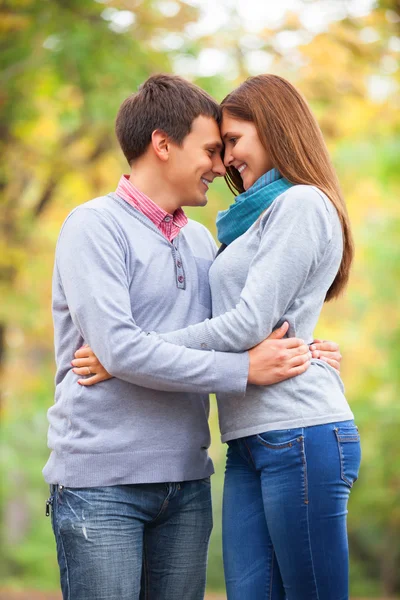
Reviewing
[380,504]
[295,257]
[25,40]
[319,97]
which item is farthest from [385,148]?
[295,257]

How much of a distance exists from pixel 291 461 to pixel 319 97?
685 cm

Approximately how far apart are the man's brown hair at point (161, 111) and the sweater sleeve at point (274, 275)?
0.44 meters

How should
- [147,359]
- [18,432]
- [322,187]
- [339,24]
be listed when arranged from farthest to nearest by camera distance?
[18,432] < [339,24] < [322,187] < [147,359]

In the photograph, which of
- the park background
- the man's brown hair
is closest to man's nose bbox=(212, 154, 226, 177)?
the man's brown hair

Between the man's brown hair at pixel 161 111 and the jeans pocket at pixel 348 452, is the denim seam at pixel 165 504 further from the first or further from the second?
the man's brown hair at pixel 161 111

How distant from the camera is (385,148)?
7730mm

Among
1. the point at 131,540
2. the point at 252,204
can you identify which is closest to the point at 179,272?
the point at 252,204

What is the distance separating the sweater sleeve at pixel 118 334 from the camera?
7.45 feet

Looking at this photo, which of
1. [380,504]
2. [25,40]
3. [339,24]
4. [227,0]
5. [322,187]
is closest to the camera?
[322,187]

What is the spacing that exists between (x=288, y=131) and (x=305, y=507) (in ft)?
3.79

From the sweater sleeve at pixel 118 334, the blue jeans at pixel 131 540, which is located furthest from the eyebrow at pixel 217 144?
the blue jeans at pixel 131 540

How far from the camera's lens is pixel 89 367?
238 cm

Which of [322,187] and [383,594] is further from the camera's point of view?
[383,594]

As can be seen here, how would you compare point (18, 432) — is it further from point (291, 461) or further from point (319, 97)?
point (291, 461)
